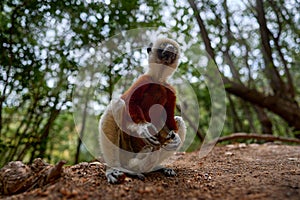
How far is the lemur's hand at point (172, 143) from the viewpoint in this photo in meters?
2.06

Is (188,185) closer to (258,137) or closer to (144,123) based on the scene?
(144,123)

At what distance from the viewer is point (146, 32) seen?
2.66 m

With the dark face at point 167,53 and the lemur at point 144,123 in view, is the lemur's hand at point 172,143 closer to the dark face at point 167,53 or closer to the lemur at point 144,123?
the lemur at point 144,123

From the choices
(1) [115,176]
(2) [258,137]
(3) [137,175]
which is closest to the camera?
(1) [115,176]

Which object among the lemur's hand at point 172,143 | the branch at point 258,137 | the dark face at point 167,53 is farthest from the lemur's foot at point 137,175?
the branch at point 258,137

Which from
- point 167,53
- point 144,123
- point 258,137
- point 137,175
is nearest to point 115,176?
point 137,175

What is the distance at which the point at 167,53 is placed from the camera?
6.91 feet

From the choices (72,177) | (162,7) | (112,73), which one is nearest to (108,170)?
(72,177)

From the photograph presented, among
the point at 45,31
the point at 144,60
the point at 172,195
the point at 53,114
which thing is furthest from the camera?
the point at 53,114

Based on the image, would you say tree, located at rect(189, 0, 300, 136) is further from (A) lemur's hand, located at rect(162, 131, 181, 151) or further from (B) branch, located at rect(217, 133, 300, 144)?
(A) lemur's hand, located at rect(162, 131, 181, 151)

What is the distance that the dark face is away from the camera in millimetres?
2105

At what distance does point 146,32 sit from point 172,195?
1.49 meters

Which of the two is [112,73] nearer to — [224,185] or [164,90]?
[164,90]

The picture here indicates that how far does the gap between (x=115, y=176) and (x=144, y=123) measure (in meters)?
0.38
